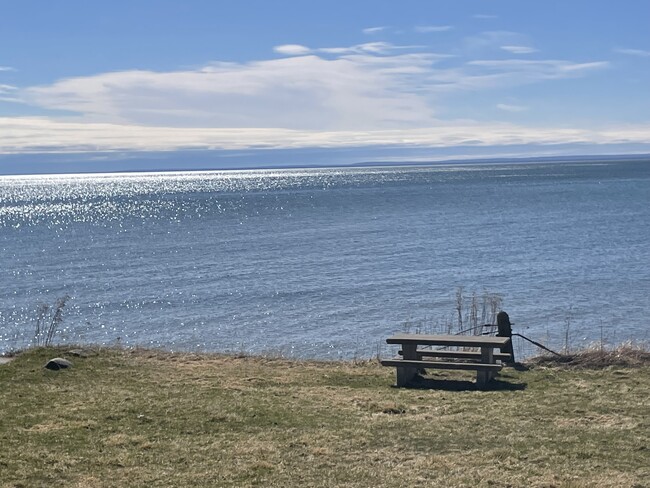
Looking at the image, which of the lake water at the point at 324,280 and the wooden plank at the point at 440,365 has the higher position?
the wooden plank at the point at 440,365

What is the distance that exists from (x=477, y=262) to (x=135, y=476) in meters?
35.9

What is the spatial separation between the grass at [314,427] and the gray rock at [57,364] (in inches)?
9.4

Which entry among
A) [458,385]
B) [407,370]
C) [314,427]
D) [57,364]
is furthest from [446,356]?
[57,364]

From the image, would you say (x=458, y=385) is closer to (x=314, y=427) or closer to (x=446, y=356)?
(x=446, y=356)

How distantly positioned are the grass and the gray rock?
9.4 inches

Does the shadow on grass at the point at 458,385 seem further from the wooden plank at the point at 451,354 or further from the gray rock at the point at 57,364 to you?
the gray rock at the point at 57,364

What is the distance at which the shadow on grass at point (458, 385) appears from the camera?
44.8 ft

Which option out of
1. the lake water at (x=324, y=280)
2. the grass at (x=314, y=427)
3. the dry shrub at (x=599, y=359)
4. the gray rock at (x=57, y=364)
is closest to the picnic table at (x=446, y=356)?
the grass at (x=314, y=427)

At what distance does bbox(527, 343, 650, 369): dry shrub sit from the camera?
14734mm

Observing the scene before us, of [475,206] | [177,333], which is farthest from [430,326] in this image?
[475,206]

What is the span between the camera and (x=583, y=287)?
33.9 metres

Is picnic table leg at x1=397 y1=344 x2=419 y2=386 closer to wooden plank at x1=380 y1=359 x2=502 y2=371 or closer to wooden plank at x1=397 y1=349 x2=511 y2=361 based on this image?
wooden plank at x1=380 y1=359 x2=502 y2=371

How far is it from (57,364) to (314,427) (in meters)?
6.05

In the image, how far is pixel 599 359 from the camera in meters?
15.0
